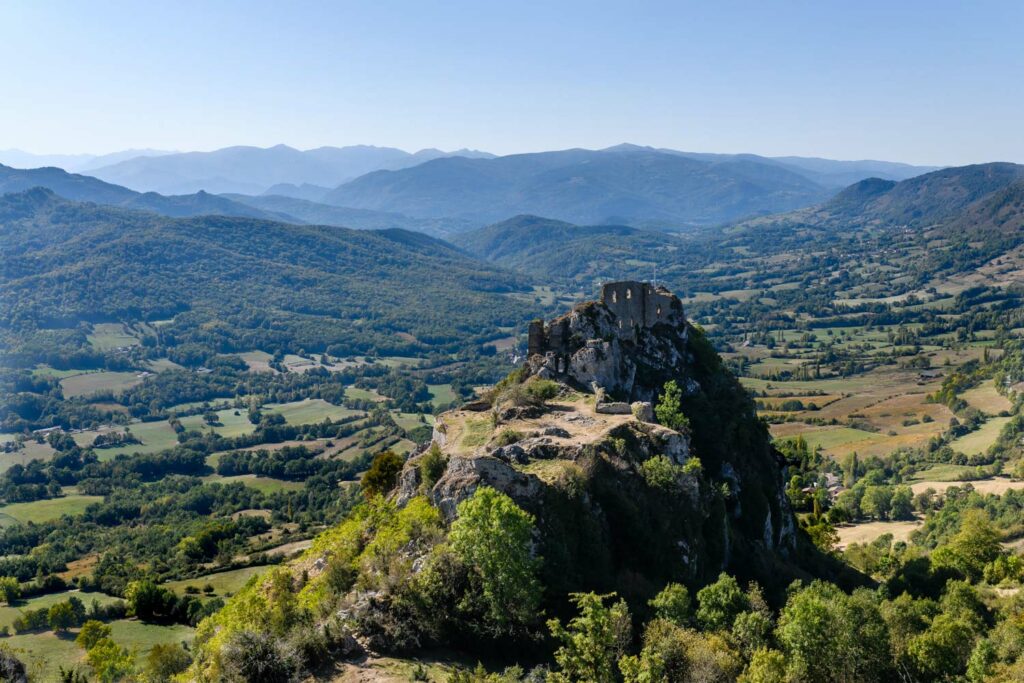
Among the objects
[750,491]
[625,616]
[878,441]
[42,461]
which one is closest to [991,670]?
[625,616]

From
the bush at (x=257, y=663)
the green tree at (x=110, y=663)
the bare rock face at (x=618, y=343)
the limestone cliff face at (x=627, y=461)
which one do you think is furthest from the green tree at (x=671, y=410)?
the green tree at (x=110, y=663)

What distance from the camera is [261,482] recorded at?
6186 inches

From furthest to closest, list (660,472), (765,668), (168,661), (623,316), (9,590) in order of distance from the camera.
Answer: (9,590), (623,316), (168,661), (660,472), (765,668)

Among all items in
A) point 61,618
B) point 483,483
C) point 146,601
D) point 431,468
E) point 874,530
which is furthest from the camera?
point 874,530

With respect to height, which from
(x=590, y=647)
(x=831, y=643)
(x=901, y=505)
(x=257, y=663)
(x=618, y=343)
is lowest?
(x=901, y=505)

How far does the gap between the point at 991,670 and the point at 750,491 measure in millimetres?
26243

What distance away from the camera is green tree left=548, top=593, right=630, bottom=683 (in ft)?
110

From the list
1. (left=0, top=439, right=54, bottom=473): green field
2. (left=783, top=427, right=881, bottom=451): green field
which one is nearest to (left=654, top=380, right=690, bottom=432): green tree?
(left=783, top=427, right=881, bottom=451): green field

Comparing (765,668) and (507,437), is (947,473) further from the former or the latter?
(765,668)

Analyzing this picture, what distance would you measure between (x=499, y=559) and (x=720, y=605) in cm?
1417

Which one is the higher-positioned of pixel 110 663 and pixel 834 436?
pixel 110 663

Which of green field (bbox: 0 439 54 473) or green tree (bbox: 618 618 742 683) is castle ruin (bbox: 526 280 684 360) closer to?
green tree (bbox: 618 618 742 683)

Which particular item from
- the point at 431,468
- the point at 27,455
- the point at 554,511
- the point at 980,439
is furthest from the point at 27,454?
the point at 980,439

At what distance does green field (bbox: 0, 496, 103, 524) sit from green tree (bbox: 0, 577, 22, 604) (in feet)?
159
